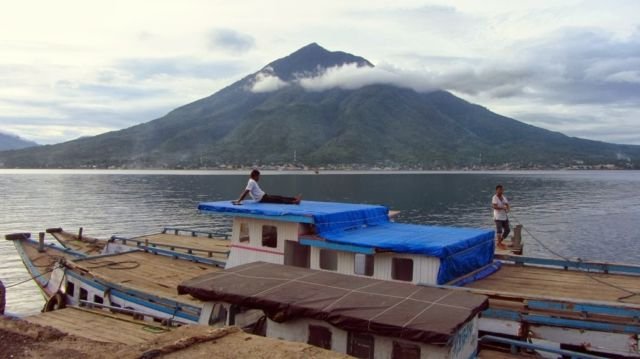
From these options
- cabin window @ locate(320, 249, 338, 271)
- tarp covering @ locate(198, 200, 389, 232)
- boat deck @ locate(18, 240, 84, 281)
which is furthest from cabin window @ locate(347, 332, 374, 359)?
boat deck @ locate(18, 240, 84, 281)

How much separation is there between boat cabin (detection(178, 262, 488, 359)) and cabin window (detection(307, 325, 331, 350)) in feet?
0.06

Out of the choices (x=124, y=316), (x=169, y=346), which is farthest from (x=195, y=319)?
(x=169, y=346)

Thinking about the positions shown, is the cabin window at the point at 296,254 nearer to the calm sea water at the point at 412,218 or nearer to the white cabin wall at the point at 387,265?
the white cabin wall at the point at 387,265

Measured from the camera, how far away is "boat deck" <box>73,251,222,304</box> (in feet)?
57.3

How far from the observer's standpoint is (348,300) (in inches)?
359

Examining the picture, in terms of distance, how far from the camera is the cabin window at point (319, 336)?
29.9ft

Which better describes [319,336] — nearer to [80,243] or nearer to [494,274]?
[494,274]

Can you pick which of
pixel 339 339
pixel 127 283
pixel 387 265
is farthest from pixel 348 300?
pixel 127 283

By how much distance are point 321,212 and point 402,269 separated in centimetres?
348

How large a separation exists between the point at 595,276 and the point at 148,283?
15.9 meters

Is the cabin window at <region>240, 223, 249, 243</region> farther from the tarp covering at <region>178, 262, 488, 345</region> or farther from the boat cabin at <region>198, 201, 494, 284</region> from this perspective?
the tarp covering at <region>178, 262, 488, 345</region>

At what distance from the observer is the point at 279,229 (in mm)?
16906

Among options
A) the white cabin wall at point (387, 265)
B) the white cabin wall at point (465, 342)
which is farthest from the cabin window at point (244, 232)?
the white cabin wall at point (465, 342)

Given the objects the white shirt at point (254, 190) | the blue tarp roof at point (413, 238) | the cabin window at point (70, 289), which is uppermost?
the white shirt at point (254, 190)
